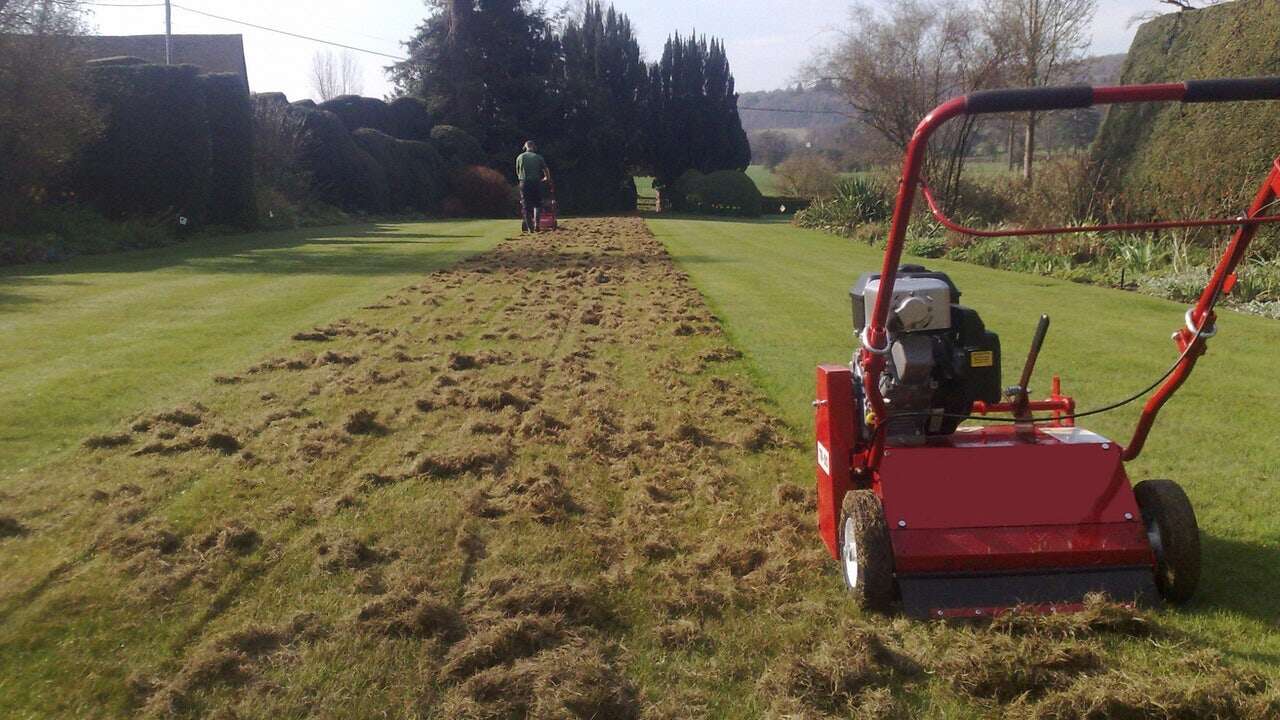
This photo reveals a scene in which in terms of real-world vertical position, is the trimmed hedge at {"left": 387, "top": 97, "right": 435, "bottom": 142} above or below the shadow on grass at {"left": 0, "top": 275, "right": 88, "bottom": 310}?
above

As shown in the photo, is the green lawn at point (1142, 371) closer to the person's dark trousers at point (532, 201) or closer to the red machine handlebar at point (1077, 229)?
the red machine handlebar at point (1077, 229)

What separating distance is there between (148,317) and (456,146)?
30.4 meters

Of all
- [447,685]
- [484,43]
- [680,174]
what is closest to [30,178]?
[447,685]

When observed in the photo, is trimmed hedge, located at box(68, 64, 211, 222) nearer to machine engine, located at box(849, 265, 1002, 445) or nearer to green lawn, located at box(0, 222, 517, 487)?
green lawn, located at box(0, 222, 517, 487)

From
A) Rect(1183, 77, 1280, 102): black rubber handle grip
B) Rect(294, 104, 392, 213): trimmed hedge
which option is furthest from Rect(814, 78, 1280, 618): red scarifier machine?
Rect(294, 104, 392, 213): trimmed hedge

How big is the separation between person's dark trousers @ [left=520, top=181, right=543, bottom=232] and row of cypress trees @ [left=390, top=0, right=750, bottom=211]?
2078cm

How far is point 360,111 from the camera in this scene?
37844 millimetres

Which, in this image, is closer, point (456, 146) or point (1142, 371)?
point (1142, 371)

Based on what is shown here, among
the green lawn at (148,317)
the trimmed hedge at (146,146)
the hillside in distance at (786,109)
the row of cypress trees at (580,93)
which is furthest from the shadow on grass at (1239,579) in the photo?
the hillside in distance at (786,109)

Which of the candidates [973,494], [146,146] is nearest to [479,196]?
[146,146]

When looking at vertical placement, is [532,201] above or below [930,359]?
above

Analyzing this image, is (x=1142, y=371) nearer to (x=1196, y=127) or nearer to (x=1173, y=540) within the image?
(x=1173, y=540)

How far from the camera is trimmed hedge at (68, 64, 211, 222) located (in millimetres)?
18672

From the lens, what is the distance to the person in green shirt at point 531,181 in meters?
20.1
